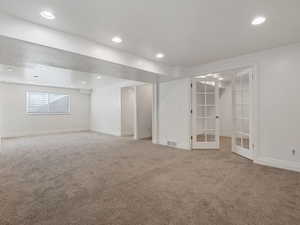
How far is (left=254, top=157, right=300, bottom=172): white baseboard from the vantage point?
A: 297 cm

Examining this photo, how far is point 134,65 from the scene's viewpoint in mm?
3543

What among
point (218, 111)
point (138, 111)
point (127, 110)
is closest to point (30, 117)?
point (127, 110)

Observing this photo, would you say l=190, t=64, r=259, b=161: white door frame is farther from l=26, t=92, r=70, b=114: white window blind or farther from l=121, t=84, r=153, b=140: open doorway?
l=26, t=92, r=70, b=114: white window blind

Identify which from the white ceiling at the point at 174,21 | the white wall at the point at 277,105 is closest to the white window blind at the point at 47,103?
the white ceiling at the point at 174,21

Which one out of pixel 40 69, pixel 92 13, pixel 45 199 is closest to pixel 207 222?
pixel 45 199

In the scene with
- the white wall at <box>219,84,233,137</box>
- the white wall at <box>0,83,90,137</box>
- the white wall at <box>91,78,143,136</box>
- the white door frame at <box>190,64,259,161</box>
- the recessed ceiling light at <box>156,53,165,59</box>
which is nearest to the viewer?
the white door frame at <box>190,64,259,161</box>

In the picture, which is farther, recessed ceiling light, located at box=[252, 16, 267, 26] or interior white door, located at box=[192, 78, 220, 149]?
interior white door, located at box=[192, 78, 220, 149]

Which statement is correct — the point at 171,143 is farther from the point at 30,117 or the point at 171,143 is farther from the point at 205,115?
the point at 30,117

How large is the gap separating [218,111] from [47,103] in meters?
7.80

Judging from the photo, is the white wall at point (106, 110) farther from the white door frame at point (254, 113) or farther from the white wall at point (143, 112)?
the white door frame at point (254, 113)

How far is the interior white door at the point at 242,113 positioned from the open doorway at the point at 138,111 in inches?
140

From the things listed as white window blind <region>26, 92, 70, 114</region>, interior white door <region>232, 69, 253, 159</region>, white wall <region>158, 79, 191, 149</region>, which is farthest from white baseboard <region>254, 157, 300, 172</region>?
white window blind <region>26, 92, 70, 114</region>

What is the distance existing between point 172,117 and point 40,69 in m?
4.47

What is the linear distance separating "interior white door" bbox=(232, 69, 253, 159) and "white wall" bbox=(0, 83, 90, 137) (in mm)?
7707
